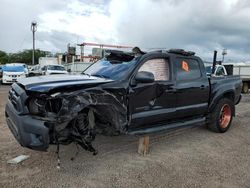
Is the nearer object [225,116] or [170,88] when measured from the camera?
[170,88]

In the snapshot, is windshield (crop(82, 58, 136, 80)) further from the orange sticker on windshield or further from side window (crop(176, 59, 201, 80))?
the orange sticker on windshield

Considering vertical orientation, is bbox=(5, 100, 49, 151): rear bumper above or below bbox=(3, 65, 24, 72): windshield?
below

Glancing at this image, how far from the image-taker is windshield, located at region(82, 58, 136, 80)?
508 centimetres

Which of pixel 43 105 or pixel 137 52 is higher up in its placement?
pixel 137 52

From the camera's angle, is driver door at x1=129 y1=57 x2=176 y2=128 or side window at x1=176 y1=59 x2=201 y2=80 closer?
driver door at x1=129 y1=57 x2=176 y2=128

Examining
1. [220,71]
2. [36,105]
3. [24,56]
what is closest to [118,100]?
[36,105]

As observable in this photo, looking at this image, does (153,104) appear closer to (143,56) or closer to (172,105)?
(172,105)

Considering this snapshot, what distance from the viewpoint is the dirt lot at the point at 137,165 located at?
416 centimetres

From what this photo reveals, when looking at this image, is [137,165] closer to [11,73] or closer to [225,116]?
[225,116]

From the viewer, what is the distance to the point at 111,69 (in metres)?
5.40

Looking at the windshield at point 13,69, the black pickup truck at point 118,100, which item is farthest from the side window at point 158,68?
the windshield at point 13,69

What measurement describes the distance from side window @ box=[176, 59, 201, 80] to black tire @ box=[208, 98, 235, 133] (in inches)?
41.1

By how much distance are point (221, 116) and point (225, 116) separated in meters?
0.19

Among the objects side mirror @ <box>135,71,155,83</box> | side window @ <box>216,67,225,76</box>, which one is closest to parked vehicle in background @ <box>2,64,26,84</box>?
side window @ <box>216,67,225,76</box>
